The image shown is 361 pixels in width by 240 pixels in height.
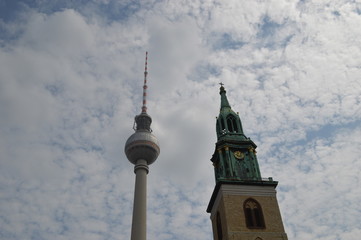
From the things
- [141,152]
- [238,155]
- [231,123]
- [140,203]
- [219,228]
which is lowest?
[219,228]

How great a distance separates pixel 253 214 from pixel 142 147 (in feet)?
112

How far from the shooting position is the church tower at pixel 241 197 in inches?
1850

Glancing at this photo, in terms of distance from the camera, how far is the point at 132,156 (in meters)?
78.5

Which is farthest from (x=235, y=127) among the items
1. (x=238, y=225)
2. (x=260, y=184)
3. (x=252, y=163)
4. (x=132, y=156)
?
(x=132, y=156)

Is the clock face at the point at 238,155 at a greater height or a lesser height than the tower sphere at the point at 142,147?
lesser

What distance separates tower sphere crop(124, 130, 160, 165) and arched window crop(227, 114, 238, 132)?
2145 cm

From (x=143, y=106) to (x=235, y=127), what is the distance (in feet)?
98.2

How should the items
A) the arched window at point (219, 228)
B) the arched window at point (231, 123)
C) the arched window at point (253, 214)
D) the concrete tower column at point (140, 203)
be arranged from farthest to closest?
the concrete tower column at point (140, 203) < the arched window at point (231, 123) < the arched window at point (219, 228) < the arched window at point (253, 214)

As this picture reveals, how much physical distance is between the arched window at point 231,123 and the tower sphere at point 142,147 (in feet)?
70.4

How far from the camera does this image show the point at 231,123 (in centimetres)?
6269

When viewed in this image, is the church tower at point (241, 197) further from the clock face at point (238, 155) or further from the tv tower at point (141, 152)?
the tv tower at point (141, 152)

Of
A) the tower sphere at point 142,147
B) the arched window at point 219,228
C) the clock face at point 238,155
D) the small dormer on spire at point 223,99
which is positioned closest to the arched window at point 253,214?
the arched window at point 219,228

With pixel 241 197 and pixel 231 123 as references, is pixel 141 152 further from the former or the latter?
pixel 241 197

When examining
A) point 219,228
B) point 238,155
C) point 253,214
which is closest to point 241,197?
point 253,214
